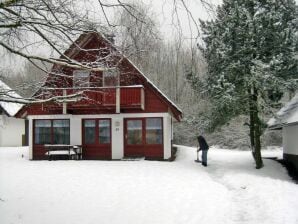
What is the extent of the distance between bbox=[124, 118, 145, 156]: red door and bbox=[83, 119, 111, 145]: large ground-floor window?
100cm

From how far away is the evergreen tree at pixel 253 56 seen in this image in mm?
18828

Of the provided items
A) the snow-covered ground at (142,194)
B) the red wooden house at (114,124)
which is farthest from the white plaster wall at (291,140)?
the red wooden house at (114,124)

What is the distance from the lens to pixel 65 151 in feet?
77.6

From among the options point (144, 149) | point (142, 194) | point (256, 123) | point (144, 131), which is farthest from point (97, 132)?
point (142, 194)

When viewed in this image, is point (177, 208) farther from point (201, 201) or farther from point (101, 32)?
point (101, 32)

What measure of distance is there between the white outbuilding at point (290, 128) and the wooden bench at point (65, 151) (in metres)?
10.2

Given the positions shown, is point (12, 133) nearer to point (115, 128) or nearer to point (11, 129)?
point (11, 129)

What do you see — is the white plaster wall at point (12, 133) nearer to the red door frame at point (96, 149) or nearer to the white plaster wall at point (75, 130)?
the white plaster wall at point (75, 130)

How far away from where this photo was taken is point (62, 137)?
24328 mm

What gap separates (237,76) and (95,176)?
758 centimetres

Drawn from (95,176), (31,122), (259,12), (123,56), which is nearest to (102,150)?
(31,122)

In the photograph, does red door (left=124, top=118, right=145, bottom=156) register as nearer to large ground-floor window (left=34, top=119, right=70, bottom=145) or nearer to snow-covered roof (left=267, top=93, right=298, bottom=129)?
large ground-floor window (left=34, top=119, right=70, bottom=145)

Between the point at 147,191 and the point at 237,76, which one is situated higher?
the point at 237,76

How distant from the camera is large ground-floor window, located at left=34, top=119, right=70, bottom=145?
79.8 feet
